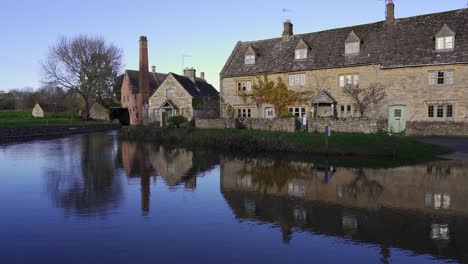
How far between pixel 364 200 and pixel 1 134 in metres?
38.7

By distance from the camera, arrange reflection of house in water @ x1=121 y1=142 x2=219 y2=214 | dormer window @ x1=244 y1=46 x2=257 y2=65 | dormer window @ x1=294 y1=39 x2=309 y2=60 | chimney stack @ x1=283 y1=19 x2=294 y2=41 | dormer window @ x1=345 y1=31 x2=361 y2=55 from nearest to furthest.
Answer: reflection of house in water @ x1=121 y1=142 x2=219 y2=214, dormer window @ x1=345 y1=31 x2=361 y2=55, dormer window @ x1=294 y1=39 x2=309 y2=60, chimney stack @ x1=283 y1=19 x2=294 y2=41, dormer window @ x1=244 y1=46 x2=257 y2=65

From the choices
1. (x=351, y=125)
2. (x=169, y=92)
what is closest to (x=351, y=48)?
(x=351, y=125)

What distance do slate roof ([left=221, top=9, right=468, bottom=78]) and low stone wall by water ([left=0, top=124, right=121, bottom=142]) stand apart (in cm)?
2280

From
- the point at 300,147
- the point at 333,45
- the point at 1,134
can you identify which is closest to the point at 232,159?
the point at 300,147

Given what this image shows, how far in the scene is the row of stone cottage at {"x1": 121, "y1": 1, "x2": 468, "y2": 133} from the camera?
92.8 feet

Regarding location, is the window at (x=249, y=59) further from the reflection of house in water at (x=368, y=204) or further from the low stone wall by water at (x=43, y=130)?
the low stone wall by water at (x=43, y=130)

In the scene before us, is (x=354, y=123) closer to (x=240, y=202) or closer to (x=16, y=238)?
(x=240, y=202)

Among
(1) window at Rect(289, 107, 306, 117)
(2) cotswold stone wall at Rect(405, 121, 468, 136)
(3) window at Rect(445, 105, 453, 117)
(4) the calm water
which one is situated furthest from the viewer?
(1) window at Rect(289, 107, 306, 117)

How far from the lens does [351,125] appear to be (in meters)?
27.4

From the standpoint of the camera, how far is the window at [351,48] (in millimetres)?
32250

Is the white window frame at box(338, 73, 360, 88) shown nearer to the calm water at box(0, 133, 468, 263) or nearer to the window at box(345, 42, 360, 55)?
the window at box(345, 42, 360, 55)

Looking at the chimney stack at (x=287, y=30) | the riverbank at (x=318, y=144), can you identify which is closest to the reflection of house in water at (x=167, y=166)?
the riverbank at (x=318, y=144)

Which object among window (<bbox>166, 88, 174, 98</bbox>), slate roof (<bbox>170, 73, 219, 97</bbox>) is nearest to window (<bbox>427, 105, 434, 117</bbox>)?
slate roof (<bbox>170, 73, 219, 97</bbox>)

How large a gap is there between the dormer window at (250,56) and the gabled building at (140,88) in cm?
1681
